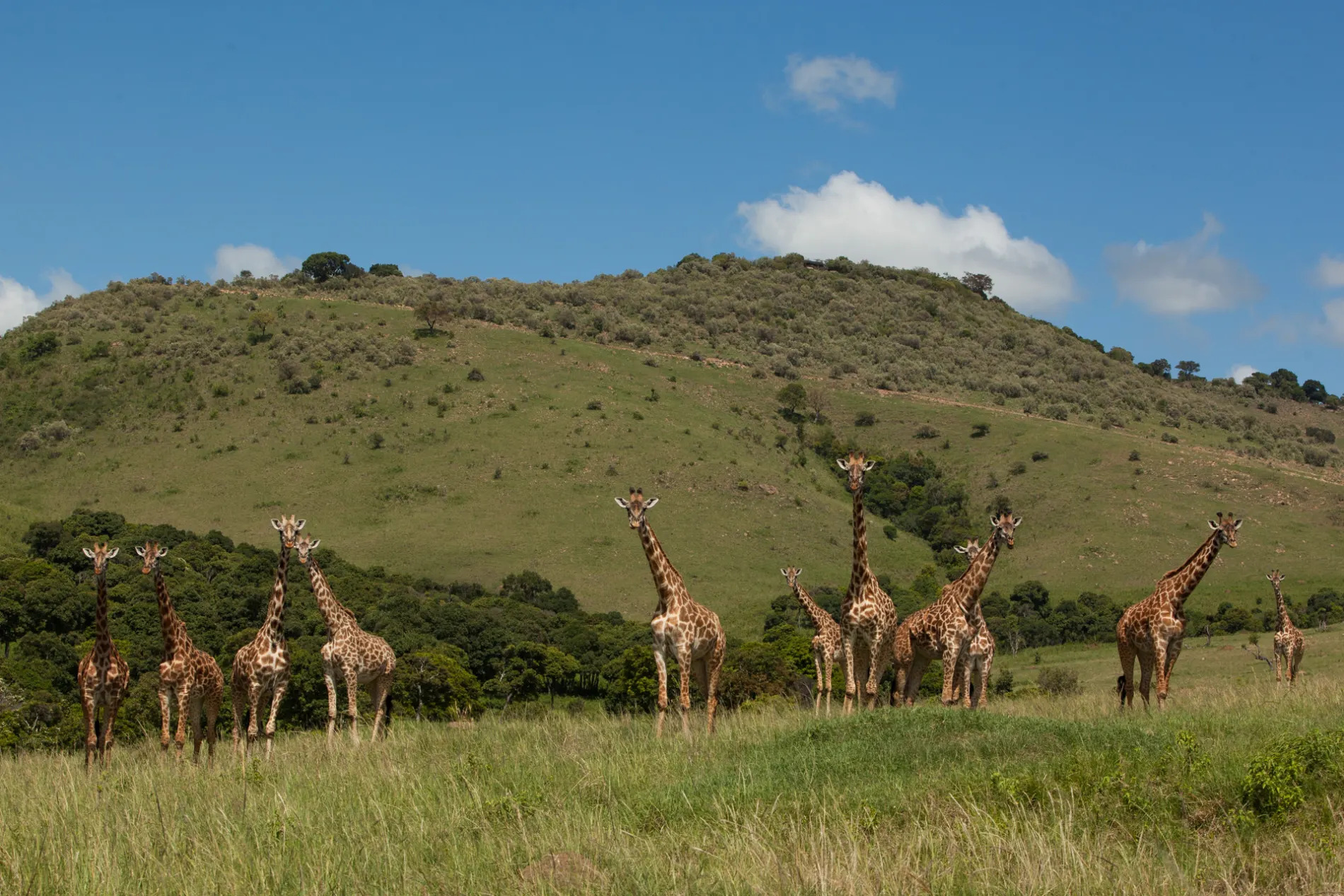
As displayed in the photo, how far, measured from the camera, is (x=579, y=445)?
295ft

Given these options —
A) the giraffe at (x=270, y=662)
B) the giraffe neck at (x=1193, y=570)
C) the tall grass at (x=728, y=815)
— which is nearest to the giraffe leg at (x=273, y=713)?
the giraffe at (x=270, y=662)

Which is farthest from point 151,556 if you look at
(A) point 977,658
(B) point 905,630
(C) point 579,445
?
(C) point 579,445

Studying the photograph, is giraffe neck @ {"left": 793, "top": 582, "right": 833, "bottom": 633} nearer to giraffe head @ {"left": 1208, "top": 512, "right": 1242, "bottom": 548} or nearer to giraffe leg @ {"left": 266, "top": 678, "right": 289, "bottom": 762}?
giraffe head @ {"left": 1208, "top": 512, "right": 1242, "bottom": 548}

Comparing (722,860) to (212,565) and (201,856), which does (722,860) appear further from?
(212,565)

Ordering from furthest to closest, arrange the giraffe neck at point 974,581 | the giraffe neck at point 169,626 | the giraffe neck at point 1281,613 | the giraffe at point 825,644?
1. the giraffe neck at point 1281,613
2. the giraffe at point 825,644
3. the giraffe neck at point 974,581
4. the giraffe neck at point 169,626

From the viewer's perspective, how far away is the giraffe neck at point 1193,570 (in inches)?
734

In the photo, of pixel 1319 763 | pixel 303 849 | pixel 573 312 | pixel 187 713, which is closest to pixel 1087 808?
pixel 1319 763

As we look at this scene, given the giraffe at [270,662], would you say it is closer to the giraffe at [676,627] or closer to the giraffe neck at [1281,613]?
the giraffe at [676,627]

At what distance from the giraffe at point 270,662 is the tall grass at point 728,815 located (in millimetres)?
2753

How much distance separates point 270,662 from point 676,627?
6081 mm

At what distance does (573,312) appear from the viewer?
13312cm

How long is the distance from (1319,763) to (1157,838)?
2081 millimetres

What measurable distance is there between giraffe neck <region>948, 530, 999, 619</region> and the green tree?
133489mm

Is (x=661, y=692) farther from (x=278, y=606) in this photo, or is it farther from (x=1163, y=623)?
(x=1163, y=623)
